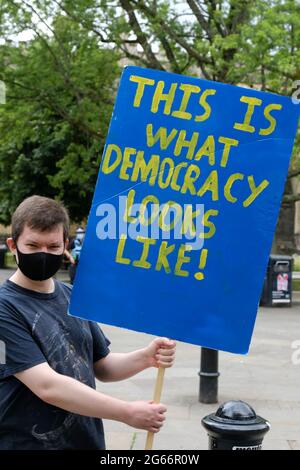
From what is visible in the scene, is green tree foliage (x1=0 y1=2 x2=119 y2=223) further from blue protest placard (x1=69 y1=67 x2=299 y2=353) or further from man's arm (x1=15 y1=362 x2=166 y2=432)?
man's arm (x1=15 y1=362 x2=166 y2=432)

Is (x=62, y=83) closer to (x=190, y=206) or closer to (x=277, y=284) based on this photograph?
(x=277, y=284)

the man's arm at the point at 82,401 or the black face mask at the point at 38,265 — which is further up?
the black face mask at the point at 38,265

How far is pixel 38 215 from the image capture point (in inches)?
106

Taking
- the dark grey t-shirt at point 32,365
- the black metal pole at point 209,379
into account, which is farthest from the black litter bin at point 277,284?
the dark grey t-shirt at point 32,365

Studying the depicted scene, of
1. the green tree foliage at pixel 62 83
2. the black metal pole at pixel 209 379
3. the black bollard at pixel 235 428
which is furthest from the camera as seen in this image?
the green tree foliage at pixel 62 83

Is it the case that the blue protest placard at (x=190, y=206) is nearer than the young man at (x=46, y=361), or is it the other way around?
the young man at (x=46, y=361)

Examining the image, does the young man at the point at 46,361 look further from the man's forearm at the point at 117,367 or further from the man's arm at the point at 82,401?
the man's forearm at the point at 117,367

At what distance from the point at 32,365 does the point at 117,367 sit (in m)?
0.58

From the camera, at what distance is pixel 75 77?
790 inches

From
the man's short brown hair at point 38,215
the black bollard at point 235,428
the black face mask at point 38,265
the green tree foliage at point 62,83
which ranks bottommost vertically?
the black bollard at point 235,428

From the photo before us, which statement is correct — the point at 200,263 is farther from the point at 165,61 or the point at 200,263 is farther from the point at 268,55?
the point at 165,61

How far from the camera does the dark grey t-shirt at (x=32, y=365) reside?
2607 mm
